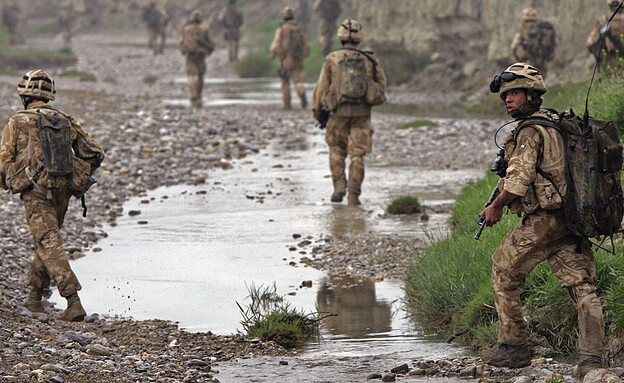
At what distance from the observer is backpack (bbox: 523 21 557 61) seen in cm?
1884

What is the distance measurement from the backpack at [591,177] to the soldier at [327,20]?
2609cm

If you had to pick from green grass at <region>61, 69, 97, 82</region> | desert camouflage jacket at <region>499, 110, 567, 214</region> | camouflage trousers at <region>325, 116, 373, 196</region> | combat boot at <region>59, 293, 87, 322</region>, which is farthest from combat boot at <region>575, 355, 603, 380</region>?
green grass at <region>61, 69, 97, 82</region>

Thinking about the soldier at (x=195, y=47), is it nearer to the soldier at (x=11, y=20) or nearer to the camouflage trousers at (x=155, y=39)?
the camouflage trousers at (x=155, y=39)

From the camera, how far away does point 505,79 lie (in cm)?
517

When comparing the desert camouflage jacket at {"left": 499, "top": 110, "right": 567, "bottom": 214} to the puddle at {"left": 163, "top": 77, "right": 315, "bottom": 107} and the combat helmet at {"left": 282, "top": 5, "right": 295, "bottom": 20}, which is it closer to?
the combat helmet at {"left": 282, "top": 5, "right": 295, "bottom": 20}

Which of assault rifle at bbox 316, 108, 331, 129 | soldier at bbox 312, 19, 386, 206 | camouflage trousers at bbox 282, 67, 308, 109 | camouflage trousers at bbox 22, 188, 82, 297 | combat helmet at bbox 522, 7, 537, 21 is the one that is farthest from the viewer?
camouflage trousers at bbox 282, 67, 308, 109

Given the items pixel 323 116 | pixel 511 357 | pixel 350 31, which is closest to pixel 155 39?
pixel 323 116

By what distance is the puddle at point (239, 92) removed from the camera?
23625 millimetres

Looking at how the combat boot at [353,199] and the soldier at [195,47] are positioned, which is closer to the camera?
the combat boot at [353,199]

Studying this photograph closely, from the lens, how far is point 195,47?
2167 centimetres

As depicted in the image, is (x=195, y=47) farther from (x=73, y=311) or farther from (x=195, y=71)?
(x=73, y=311)

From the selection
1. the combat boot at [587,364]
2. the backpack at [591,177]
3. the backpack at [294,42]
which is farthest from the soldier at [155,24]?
the combat boot at [587,364]

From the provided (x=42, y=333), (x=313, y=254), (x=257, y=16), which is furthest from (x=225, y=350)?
(x=257, y=16)

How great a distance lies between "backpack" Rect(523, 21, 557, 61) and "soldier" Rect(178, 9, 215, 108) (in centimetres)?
707
